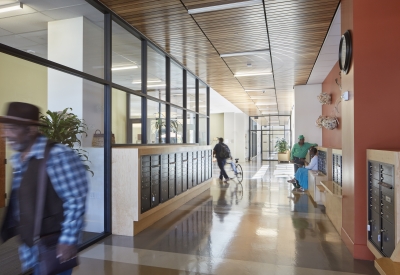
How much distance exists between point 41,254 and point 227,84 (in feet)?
26.0

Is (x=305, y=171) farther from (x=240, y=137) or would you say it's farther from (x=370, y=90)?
(x=240, y=137)

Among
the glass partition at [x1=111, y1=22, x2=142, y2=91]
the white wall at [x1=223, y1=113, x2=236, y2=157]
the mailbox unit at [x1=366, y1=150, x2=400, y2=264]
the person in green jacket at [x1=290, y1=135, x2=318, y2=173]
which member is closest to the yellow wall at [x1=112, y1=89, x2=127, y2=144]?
the glass partition at [x1=111, y1=22, x2=142, y2=91]

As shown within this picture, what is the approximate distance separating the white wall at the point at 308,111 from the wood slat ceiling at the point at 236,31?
1.48 metres

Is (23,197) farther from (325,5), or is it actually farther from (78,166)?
(325,5)

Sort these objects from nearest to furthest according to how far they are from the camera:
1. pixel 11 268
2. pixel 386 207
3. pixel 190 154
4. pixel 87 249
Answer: pixel 386 207, pixel 11 268, pixel 87 249, pixel 190 154

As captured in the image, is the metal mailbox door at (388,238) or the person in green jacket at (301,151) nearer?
the metal mailbox door at (388,238)

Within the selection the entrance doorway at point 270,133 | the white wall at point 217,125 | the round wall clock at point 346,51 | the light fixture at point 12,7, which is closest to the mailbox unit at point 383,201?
the round wall clock at point 346,51

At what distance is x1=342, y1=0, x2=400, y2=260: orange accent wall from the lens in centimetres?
320

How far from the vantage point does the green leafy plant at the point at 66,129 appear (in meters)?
3.65

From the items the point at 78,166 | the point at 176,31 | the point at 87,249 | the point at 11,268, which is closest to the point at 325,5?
the point at 176,31

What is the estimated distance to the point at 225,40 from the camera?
16.9ft

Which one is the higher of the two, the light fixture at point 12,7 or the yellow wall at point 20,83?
the light fixture at point 12,7

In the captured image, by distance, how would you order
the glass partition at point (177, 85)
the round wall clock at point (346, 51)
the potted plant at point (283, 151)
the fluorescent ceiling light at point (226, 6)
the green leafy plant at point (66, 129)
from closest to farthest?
1. the round wall clock at point (346, 51)
2. the green leafy plant at point (66, 129)
3. the fluorescent ceiling light at point (226, 6)
4. the glass partition at point (177, 85)
5. the potted plant at point (283, 151)

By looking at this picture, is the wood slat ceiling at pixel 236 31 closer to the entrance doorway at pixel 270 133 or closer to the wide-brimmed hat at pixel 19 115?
the wide-brimmed hat at pixel 19 115
